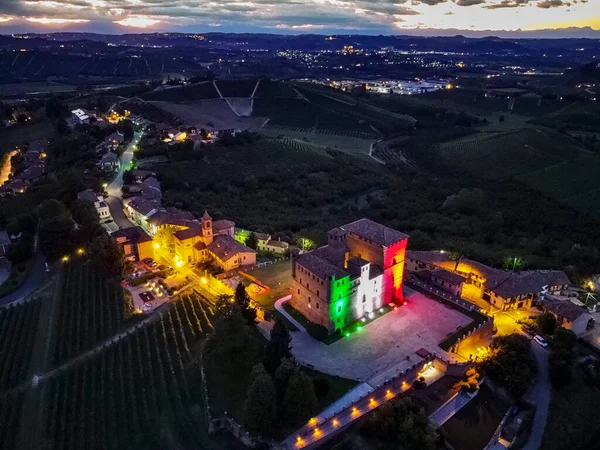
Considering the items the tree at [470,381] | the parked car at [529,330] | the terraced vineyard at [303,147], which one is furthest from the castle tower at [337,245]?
the terraced vineyard at [303,147]

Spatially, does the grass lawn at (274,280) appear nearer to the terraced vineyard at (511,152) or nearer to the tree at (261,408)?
the tree at (261,408)

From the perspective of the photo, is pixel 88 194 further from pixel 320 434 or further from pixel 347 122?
pixel 347 122

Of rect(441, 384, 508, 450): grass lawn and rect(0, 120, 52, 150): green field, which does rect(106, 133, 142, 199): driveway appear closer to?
rect(0, 120, 52, 150): green field

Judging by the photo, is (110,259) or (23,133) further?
(23,133)

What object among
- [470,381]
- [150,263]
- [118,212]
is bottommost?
[118,212]

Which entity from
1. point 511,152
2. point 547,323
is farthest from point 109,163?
point 511,152

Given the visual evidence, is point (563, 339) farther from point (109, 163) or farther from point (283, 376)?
point (109, 163)

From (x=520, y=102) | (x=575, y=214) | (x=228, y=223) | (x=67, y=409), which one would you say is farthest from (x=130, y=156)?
(x=520, y=102)
